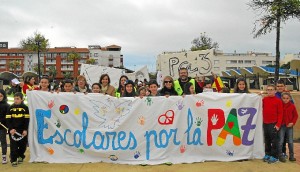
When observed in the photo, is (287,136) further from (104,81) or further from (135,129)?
(104,81)

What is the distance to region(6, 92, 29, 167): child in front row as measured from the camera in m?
6.29

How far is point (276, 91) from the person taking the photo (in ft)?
23.4

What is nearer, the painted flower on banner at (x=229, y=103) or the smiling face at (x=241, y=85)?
the painted flower on banner at (x=229, y=103)

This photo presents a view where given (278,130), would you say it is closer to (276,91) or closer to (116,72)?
(276,91)

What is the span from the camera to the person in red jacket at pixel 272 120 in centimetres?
653

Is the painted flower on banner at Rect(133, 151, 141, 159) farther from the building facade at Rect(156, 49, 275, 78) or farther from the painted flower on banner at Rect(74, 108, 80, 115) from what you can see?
the building facade at Rect(156, 49, 275, 78)

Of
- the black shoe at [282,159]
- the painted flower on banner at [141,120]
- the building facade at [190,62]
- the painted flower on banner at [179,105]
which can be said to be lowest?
the black shoe at [282,159]

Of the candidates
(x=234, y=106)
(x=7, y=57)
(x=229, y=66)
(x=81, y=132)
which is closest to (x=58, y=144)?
(x=81, y=132)

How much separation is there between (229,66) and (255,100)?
10905 cm

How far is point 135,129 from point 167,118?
25.4 inches

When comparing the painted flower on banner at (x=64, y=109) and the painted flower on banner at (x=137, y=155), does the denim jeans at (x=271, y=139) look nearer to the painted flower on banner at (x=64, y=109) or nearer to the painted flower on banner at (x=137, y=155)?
the painted flower on banner at (x=137, y=155)

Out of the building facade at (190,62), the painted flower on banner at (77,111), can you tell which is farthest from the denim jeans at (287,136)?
the building facade at (190,62)

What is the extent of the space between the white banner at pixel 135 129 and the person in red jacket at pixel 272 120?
336 millimetres

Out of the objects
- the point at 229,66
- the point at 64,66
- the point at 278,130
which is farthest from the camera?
the point at 64,66
